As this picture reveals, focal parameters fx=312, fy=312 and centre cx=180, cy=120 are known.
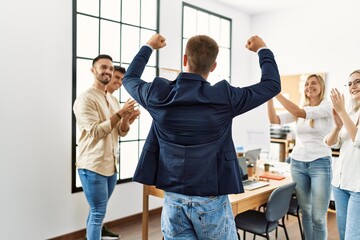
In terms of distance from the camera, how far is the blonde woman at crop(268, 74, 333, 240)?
8.13ft

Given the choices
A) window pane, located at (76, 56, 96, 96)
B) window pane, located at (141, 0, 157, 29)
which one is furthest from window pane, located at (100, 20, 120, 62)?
window pane, located at (141, 0, 157, 29)

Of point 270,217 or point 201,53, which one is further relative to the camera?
point 270,217

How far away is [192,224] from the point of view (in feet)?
4.16

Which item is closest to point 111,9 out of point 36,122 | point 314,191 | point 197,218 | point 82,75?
point 82,75

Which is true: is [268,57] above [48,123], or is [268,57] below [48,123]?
above

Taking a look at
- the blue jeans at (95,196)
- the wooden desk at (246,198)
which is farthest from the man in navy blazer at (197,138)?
the blue jeans at (95,196)

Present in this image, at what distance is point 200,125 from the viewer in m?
1.19

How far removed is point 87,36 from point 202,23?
2.17 m

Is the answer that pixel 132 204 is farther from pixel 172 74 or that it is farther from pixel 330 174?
pixel 330 174

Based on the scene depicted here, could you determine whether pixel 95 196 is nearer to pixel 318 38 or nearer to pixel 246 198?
pixel 246 198

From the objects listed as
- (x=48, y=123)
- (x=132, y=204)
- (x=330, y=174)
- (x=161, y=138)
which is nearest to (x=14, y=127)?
(x=48, y=123)

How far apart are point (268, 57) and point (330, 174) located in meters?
1.61

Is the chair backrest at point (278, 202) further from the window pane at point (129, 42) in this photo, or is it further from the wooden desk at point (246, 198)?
the window pane at point (129, 42)

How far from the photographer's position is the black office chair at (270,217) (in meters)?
2.46
